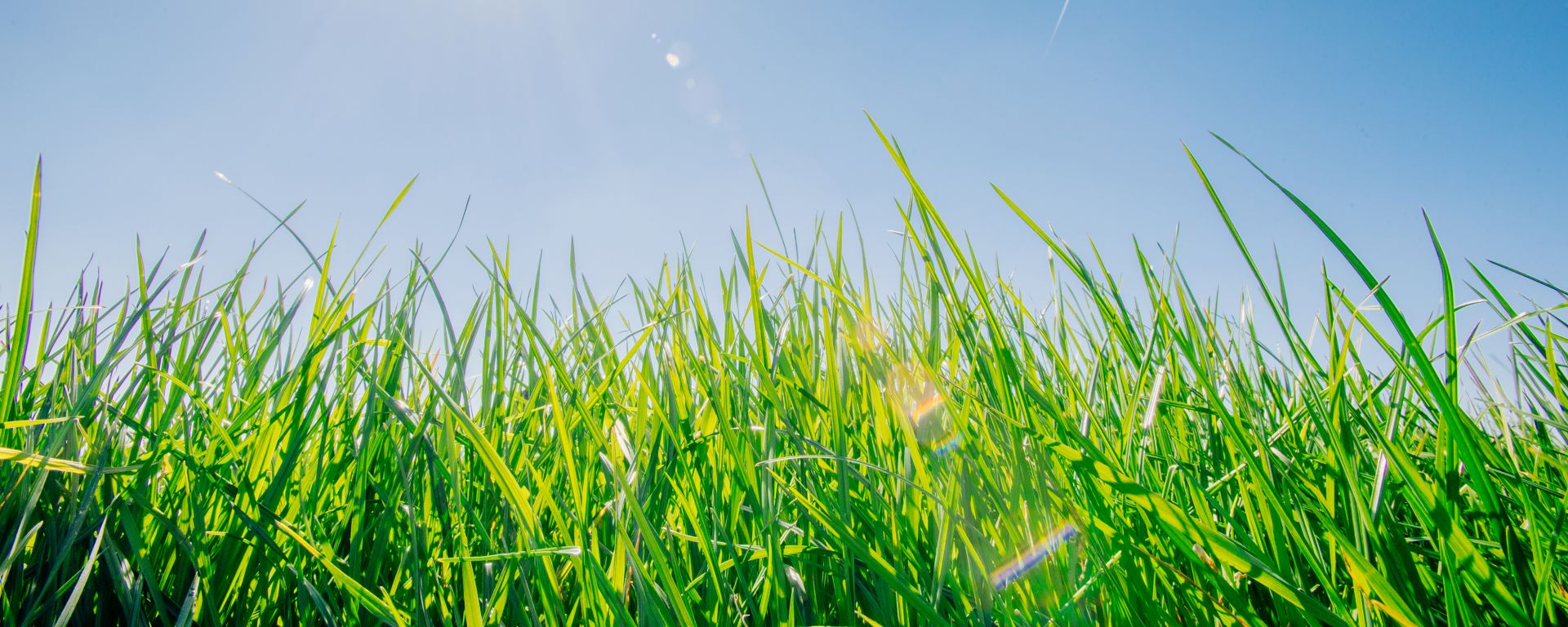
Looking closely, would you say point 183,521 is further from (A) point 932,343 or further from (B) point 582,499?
(A) point 932,343

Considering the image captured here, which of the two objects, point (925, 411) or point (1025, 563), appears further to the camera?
point (925, 411)

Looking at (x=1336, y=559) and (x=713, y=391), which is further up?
(x=713, y=391)

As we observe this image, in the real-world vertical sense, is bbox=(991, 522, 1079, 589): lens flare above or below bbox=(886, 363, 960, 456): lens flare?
below

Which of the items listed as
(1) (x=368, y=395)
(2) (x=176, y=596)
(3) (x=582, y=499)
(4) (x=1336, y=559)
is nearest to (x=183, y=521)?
(2) (x=176, y=596)

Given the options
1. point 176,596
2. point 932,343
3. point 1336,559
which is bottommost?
point 1336,559

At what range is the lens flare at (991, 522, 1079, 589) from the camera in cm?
46

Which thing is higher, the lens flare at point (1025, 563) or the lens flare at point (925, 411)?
the lens flare at point (925, 411)

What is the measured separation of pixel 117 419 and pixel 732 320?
23.4 inches

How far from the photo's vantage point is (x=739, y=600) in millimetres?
567

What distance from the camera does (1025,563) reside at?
0.47m

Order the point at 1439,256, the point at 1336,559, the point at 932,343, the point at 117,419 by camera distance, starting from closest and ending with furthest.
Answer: the point at 1439,256 < the point at 1336,559 < the point at 117,419 < the point at 932,343

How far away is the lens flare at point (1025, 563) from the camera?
46 centimetres

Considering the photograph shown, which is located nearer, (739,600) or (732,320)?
(739,600)

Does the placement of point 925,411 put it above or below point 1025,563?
above
